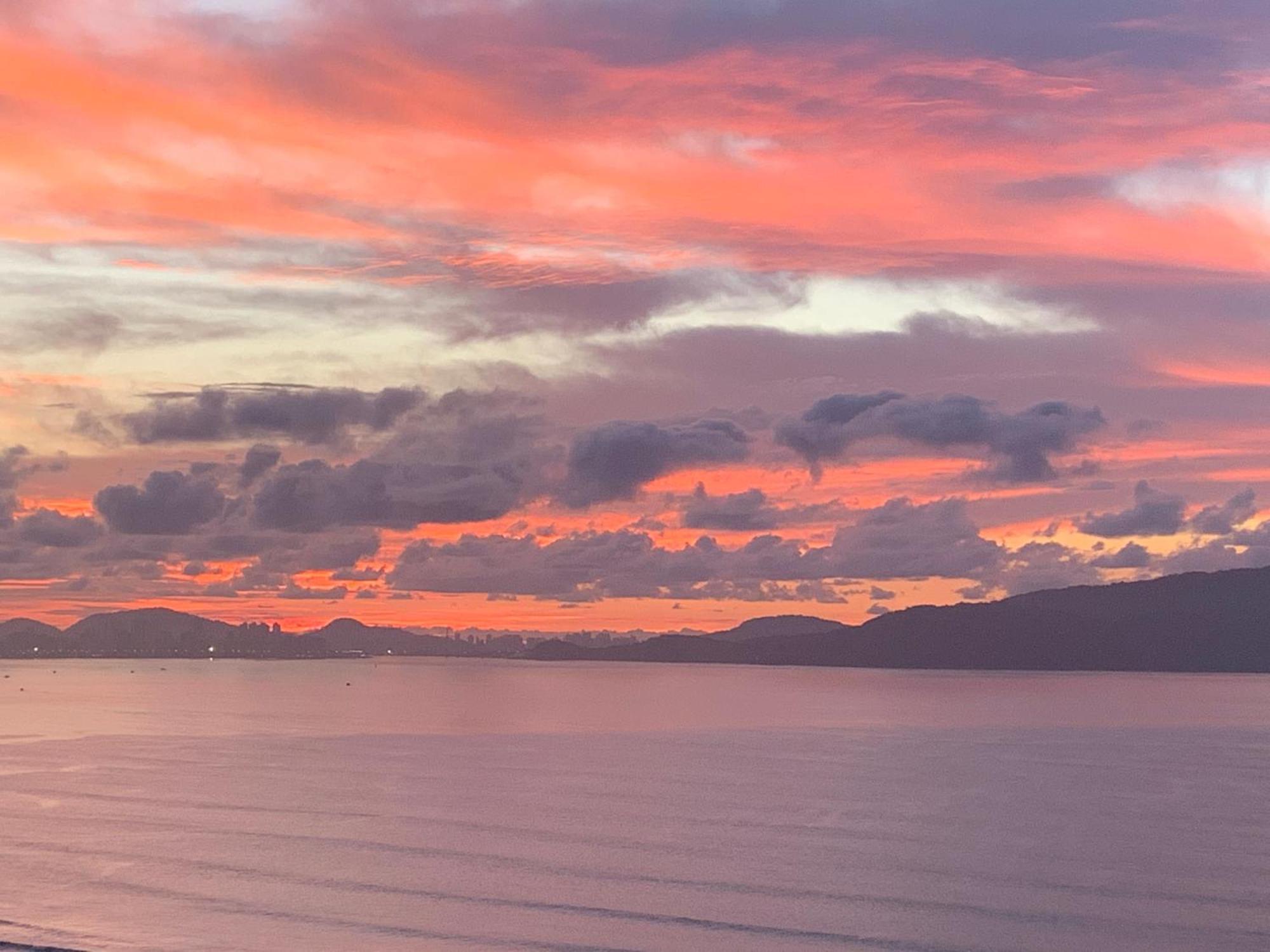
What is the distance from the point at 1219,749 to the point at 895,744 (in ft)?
117

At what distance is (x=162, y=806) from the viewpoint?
323ft

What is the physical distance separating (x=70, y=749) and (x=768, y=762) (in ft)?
243

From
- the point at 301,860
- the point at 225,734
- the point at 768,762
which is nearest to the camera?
the point at 301,860

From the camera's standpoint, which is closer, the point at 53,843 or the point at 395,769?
the point at 53,843

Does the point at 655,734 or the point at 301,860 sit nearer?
the point at 301,860

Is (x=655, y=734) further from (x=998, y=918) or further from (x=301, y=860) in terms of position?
(x=998, y=918)

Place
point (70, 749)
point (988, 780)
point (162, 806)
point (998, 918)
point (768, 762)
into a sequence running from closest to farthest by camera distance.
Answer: point (998, 918), point (162, 806), point (988, 780), point (768, 762), point (70, 749)

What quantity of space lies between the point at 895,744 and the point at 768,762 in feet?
107

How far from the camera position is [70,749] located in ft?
497

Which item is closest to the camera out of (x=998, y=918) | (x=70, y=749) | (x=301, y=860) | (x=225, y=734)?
(x=998, y=918)

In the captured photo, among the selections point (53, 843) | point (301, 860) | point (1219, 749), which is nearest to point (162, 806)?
point (53, 843)

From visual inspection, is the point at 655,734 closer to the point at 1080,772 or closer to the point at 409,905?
the point at 1080,772

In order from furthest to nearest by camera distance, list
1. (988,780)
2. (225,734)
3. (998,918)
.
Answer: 1. (225,734)
2. (988,780)
3. (998,918)

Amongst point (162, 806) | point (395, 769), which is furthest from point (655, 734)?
point (162, 806)
